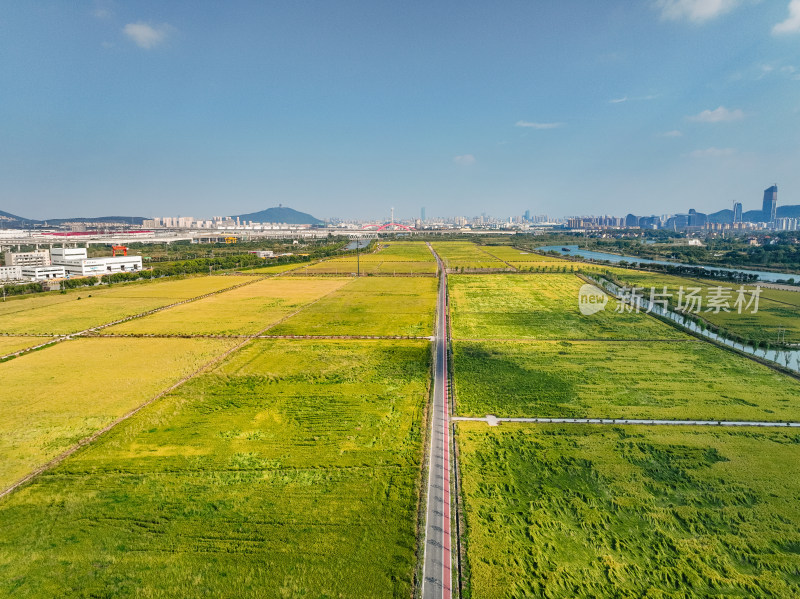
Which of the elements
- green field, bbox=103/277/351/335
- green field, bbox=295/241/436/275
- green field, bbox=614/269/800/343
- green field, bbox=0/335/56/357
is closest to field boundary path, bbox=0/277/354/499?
green field, bbox=103/277/351/335

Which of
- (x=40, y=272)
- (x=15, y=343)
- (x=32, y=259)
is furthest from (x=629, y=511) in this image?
(x=32, y=259)

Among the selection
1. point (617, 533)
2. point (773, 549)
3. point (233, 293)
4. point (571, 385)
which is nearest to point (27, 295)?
point (233, 293)

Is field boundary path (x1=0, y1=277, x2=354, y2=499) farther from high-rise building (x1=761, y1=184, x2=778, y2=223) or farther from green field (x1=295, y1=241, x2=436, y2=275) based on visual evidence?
high-rise building (x1=761, y1=184, x2=778, y2=223)

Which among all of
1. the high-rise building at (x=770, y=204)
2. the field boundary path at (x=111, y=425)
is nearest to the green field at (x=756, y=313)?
the field boundary path at (x=111, y=425)

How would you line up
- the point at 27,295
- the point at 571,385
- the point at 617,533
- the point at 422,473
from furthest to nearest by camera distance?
1. the point at 27,295
2. the point at 571,385
3. the point at 422,473
4. the point at 617,533

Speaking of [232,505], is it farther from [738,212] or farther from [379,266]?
[738,212]

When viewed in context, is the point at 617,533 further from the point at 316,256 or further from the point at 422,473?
the point at 316,256

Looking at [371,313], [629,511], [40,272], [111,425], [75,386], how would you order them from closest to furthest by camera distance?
1. [629,511]
2. [111,425]
3. [75,386]
4. [371,313]
5. [40,272]
